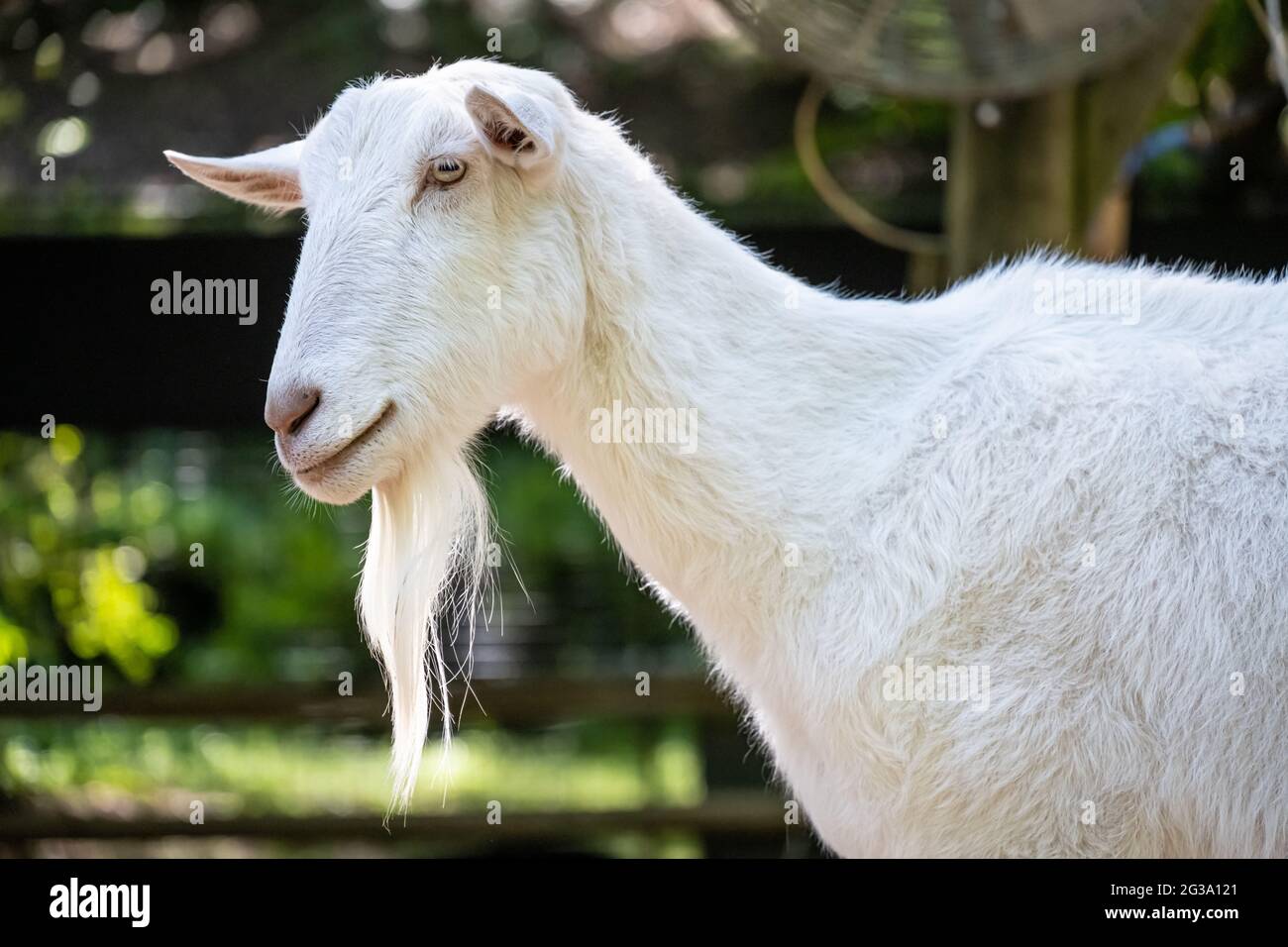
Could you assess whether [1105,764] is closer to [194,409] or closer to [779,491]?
[779,491]

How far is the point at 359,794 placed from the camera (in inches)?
305

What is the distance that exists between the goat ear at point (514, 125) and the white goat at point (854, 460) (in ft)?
0.04

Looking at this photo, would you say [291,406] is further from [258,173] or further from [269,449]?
[269,449]

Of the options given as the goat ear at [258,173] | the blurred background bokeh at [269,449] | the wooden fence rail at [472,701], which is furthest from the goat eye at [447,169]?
the wooden fence rail at [472,701]

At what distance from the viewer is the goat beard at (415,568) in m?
3.03

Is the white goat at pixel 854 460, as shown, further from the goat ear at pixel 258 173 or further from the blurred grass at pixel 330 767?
the blurred grass at pixel 330 767

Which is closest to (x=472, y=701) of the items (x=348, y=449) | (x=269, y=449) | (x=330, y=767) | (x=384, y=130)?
(x=330, y=767)

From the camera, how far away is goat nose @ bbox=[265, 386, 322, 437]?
107 inches

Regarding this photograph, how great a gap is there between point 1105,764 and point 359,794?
5803mm

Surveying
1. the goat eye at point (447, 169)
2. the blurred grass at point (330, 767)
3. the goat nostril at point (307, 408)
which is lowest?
the blurred grass at point (330, 767)

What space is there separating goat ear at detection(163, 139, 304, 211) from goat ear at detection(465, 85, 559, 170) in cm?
57

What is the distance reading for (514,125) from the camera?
2715 millimetres

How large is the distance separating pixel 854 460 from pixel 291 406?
1198mm

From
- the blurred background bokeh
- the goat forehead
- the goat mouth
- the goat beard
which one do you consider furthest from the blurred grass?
the goat forehead
